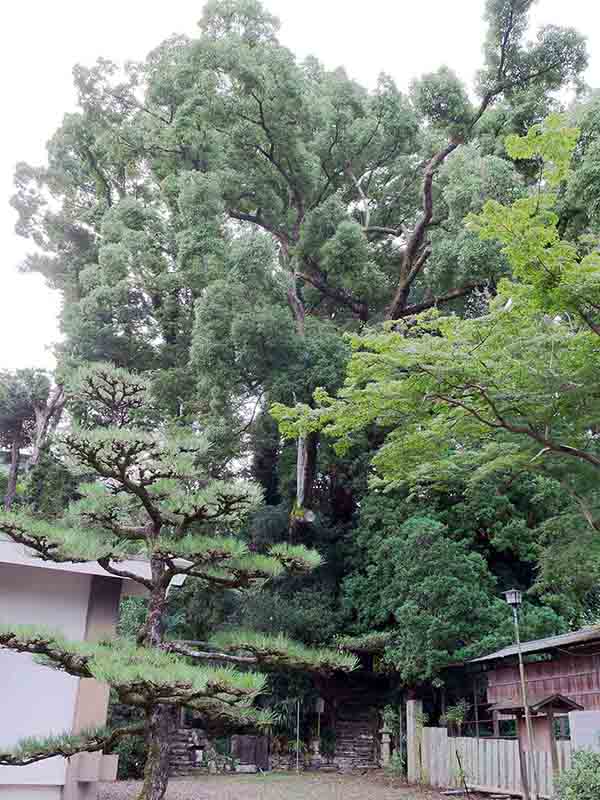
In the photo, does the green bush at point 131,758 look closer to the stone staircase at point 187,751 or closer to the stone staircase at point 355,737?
the stone staircase at point 187,751

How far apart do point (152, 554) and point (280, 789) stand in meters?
7.65

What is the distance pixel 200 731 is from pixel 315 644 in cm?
351

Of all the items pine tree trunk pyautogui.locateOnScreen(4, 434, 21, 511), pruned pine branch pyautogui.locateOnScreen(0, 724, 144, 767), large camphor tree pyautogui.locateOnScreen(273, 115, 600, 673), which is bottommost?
pruned pine branch pyautogui.locateOnScreen(0, 724, 144, 767)

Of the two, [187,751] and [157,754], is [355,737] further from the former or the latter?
[157,754]

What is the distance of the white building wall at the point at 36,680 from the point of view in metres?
5.84

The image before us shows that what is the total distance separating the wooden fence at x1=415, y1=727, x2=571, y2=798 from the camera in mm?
8414

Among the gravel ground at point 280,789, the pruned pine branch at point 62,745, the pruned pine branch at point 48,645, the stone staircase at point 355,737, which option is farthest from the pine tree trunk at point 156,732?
the stone staircase at point 355,737

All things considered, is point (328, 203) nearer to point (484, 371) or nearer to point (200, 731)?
point (484, 371)

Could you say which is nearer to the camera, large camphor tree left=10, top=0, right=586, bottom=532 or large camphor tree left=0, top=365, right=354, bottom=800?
large camphor tree left=0, top=365, right=354, bottom=800

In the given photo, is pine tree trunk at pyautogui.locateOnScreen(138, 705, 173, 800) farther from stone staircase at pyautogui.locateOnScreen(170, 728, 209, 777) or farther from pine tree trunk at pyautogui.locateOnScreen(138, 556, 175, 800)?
stone staircase at pyautogui.locateOnScreen(170, 728, 209, 777)

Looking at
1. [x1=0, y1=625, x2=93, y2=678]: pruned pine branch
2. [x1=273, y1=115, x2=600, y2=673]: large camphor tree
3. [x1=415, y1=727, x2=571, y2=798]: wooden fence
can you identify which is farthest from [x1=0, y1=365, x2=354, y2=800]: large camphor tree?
[x1=415, y1=727, x2=571, y2=798]: wooden fence

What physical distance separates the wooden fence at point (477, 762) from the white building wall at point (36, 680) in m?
5.91

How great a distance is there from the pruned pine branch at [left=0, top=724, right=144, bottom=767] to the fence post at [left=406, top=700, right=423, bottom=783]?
8.30 m

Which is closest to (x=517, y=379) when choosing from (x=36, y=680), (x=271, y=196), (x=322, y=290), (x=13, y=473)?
(x=36, y=680)
